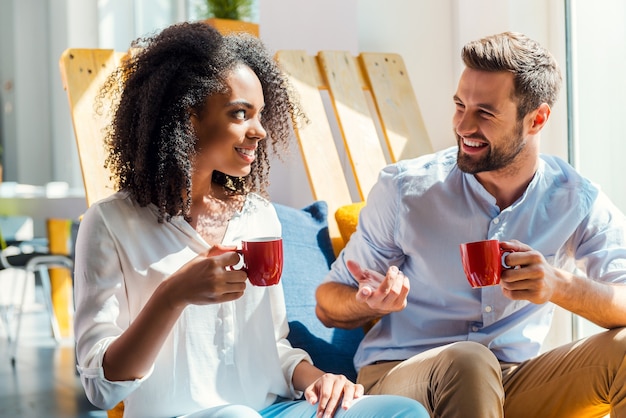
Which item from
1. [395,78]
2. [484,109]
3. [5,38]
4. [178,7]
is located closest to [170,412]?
[484,109]

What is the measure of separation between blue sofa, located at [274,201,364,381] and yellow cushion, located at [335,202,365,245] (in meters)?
0.05

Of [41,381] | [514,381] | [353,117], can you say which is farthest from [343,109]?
[41,381]

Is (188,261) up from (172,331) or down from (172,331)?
up

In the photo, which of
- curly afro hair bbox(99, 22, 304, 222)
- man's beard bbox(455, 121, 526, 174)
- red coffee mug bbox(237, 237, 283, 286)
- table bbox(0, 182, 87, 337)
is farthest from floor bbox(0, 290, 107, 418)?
red coffee mug bbox(237, 237, 283, 286)

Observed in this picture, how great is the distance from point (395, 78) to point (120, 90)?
1.49 m

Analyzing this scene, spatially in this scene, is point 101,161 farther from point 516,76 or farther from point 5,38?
point 5,38

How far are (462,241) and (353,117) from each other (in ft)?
3.95

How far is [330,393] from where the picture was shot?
5.58 ft

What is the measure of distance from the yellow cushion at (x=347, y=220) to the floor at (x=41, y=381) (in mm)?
1847

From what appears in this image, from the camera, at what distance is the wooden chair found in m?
2.80

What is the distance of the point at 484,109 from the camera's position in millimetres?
2072

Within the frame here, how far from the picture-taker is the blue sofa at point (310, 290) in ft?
7.64

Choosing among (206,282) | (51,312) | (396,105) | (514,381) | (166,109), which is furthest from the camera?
(51,312)

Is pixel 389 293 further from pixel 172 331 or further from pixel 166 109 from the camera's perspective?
pixel 166 109
